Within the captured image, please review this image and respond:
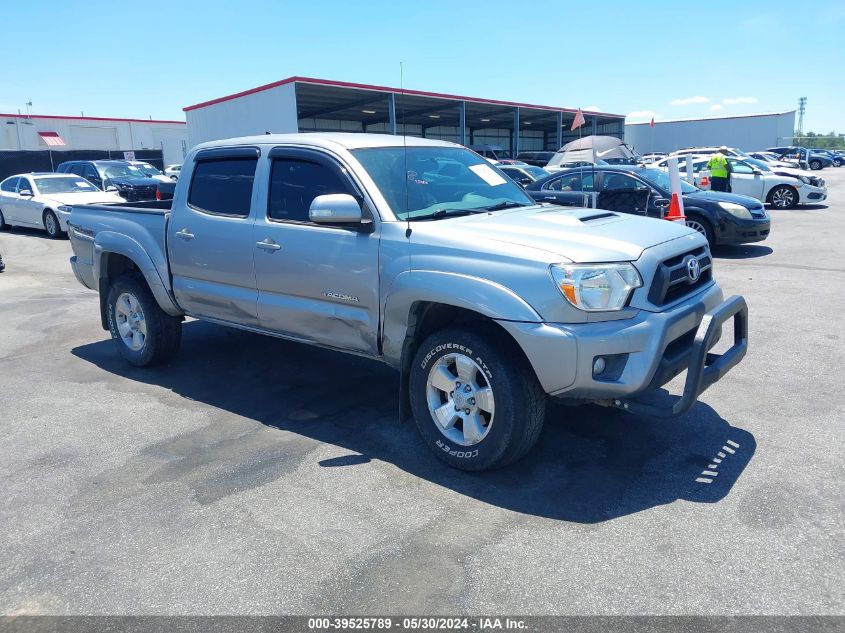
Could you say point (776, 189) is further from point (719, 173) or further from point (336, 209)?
point (336, 209)

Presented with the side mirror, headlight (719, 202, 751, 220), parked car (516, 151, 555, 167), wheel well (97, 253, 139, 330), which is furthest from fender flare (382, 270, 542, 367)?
parked car (516, 151, 555, 167)

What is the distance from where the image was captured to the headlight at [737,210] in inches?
445

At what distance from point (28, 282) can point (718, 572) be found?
36.3 feet

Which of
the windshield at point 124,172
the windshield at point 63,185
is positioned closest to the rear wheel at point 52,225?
the windshield at point 63,185

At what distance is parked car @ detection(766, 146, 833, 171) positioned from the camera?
4154 centimetres

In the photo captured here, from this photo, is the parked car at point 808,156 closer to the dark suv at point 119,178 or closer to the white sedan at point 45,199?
the dark suv at point 119,178

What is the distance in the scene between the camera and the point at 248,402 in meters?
5.34

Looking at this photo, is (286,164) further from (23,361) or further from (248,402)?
(23,361)

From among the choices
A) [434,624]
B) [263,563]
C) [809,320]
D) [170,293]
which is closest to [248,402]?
[170,293]

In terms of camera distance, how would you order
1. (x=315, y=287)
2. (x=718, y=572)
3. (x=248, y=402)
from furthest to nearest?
1. (x=248, y=402)
2. (x=315, y=287)
3. (x=718, y=572)

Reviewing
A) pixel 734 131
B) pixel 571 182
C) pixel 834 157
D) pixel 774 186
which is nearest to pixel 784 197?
pixel 774 186

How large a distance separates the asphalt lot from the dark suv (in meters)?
13.1

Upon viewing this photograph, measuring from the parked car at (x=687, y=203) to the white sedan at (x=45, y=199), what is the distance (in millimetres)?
11381

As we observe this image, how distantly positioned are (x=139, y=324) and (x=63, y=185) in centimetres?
1321
